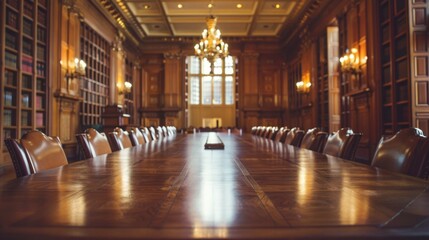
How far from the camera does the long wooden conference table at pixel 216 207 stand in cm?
59

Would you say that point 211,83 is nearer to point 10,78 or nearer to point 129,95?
point 129,95

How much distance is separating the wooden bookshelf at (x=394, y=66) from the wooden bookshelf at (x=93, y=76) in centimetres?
703

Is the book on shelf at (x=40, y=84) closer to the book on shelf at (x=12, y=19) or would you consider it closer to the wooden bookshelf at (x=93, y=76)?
the book on shelf at (x=12, y=19)

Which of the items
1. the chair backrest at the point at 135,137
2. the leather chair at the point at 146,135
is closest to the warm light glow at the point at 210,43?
the leather chair at the point at 146,135

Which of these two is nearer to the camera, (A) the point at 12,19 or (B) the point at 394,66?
(A) the point at 12,19

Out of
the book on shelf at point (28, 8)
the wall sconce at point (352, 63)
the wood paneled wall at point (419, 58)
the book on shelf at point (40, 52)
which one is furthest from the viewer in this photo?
the wall sconce at point (352, 63)

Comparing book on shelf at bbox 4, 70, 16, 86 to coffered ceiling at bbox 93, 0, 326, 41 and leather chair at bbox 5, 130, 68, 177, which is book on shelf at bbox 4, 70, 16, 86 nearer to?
coffered ceiling at bbox 93, 0, 326, 41

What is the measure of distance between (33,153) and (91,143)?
93 cm

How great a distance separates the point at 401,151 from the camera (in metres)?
1.65

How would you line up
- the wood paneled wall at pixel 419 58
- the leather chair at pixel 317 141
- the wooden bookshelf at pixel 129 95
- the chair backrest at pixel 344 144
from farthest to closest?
the wooden bookshelf at pixel 129 95 → the wood paneled wall at pixel 419 58 → the leather chair at pixel 317 141 → the chair backrest at pixel 344 144

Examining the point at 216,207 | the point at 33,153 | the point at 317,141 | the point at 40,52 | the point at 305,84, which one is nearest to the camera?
the point at 216,207

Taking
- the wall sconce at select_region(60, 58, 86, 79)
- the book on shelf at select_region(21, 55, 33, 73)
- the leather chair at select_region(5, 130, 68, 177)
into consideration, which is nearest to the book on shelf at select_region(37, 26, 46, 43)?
the book on shelf at select_region(21, 55, 33, 73)

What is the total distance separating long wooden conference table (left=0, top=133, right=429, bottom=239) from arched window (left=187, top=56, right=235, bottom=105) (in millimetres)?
17245

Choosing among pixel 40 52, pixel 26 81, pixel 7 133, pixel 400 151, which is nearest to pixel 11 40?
pixel 26 81
